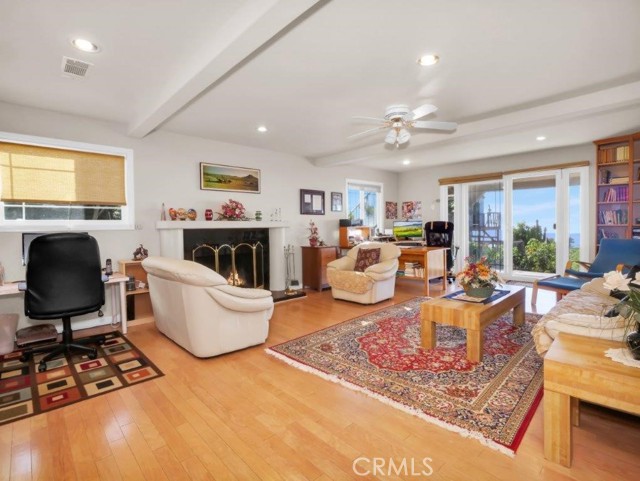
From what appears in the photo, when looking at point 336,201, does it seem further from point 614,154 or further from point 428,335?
point 614,154

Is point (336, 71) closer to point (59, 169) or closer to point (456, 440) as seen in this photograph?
point (456, 440)

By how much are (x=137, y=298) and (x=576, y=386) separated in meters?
4.42

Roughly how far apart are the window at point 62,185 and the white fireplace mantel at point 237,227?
0.49 m

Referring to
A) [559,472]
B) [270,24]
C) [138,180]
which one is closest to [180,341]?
[138,180]

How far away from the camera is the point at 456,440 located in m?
1.82

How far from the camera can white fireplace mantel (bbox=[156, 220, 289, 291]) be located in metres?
4.28

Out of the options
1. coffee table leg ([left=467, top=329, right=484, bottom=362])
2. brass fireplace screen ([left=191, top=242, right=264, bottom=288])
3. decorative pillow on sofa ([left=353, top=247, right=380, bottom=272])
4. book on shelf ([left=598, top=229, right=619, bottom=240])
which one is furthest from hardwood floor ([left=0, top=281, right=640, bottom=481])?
book on shelf ([left=598, top=229, right=619, bottom=240])

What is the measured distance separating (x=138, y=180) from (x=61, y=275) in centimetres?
180

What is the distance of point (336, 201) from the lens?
6758mm

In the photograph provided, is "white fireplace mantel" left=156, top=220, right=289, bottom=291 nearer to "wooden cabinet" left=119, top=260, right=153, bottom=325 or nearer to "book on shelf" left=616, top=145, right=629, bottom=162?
"wooden cabinet" left=119, top=260, right=153, bottom=325

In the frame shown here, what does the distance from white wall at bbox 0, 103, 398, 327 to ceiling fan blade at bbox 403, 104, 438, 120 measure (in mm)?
2943

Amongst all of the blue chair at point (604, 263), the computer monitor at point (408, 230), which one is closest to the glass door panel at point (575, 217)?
the blue chair at point (604, 263)

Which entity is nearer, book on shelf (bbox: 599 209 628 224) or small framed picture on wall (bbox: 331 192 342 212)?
book on shelf (bbox: 599 209 628 224)

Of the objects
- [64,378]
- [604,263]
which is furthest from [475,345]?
[64,378]
